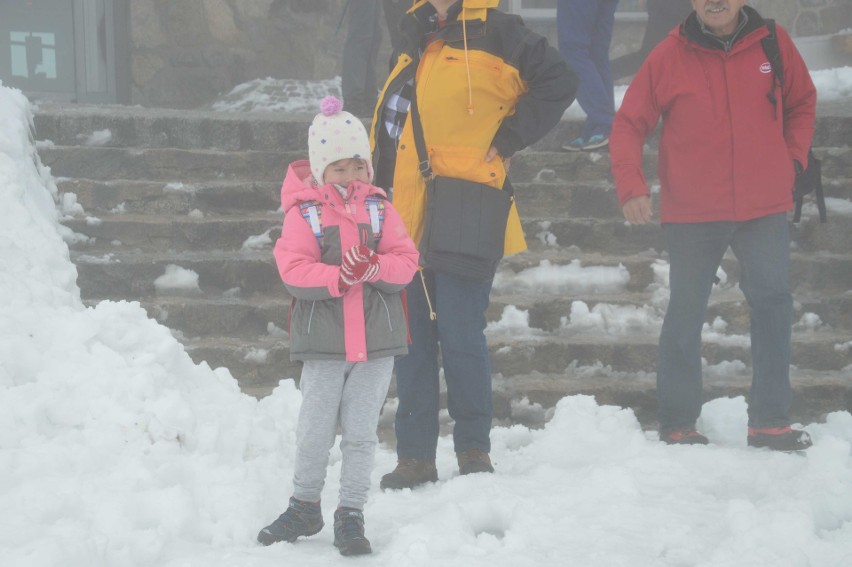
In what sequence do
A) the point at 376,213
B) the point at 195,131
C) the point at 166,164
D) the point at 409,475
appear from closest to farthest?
the point at 376,213 < the point at 409,475 < the point at 166,164 < the point at 195,131

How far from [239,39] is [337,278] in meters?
7.54

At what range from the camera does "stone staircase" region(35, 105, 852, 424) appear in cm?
506

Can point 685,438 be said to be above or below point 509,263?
below

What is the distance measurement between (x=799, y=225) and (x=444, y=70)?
9.88 ft

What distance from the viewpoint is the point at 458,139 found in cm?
379

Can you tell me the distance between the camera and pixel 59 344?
406 centimetres

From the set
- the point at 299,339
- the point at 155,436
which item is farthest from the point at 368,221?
the point at 155,436

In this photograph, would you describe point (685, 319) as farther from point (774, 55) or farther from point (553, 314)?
point (553, 314)

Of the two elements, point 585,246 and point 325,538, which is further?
point 585,246

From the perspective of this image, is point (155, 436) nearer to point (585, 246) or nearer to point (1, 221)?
point (1, 221)

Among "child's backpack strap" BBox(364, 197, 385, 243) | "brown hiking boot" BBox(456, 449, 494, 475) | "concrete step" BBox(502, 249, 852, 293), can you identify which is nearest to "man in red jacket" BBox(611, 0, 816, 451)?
"brown hiking boot" BBox(456, 449, 494, 475)

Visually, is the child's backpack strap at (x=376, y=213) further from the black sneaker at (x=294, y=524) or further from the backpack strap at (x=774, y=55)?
the backpack strap at (x=774, y=55)

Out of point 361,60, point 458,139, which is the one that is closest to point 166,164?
point 361,60

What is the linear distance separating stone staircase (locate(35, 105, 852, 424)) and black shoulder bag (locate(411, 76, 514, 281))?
4.09 ft
